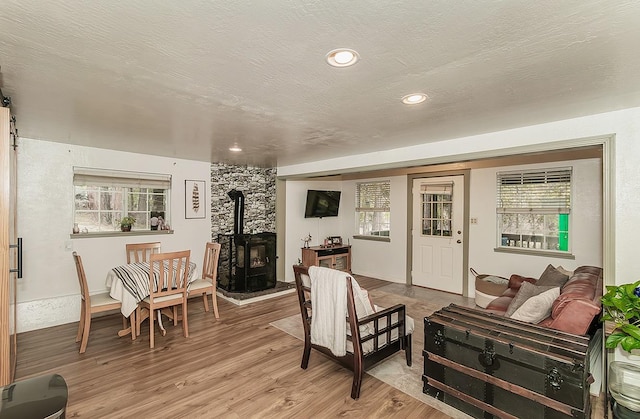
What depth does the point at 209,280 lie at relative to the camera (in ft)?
14.3

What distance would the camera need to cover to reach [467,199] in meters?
5.19

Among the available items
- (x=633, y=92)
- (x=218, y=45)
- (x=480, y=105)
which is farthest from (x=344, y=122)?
(x=633, y=92)

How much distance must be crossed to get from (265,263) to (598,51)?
4908 millimetres

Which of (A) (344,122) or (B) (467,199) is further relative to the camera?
(B) (467,199)

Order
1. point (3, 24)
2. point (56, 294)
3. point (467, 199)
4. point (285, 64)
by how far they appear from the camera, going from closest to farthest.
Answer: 1. point (3, 24)
2. point (285, 64)
3. point (56, 294)
4. point (467, 199)

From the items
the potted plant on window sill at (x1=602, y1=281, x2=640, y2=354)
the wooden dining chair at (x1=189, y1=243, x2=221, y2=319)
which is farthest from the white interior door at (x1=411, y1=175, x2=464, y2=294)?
the wooden dining chair at (x1=189, y1=243, x2=221, y2=319)

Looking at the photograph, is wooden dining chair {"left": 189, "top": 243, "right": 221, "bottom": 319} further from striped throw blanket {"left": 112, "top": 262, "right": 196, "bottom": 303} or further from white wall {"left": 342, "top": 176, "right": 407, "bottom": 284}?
white wall {"left": 342, "top": 176, "right": 407, "bottom": 284}

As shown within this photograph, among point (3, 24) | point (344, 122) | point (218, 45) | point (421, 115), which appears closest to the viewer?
point (3, 24)

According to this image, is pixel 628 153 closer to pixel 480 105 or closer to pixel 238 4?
pixel 480 105

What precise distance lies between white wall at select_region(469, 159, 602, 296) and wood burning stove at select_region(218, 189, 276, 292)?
3.52 metres

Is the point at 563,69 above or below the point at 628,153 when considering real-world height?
above

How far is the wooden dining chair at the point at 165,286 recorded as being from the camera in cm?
331

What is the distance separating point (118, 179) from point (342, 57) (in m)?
4.20

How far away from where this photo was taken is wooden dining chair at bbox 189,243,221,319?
4059 mm
